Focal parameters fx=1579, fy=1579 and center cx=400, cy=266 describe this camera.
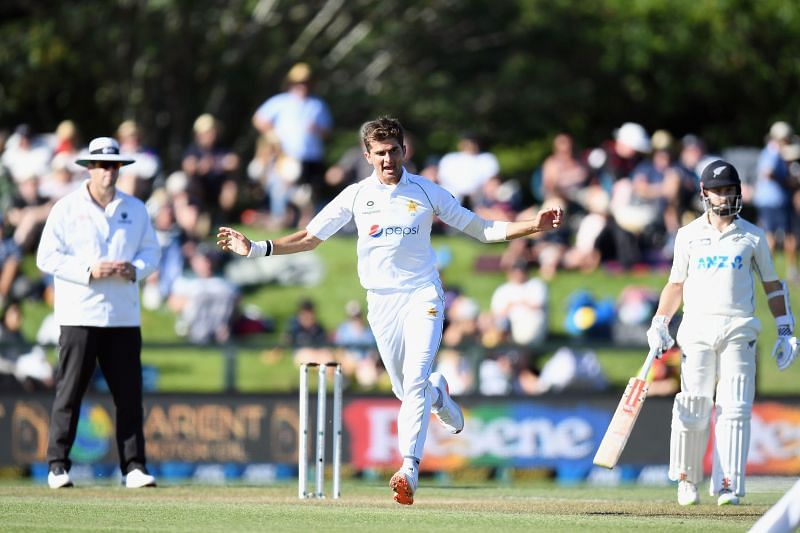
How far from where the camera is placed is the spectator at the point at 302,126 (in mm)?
19547

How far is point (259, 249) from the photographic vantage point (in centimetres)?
973

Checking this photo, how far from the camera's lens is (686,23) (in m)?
35.2

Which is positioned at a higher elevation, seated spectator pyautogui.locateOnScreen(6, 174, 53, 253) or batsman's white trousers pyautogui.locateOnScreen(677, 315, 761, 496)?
seated spectator pyautogui.locateOnScreen(6, 174, 53, 253)

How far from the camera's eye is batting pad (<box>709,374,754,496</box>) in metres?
9.94

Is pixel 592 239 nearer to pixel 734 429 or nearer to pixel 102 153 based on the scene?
pixel 102 153

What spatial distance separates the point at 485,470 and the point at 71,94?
18.1 m

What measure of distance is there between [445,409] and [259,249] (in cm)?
155

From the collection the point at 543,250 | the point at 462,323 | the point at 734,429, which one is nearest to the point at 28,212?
the point at 462,323

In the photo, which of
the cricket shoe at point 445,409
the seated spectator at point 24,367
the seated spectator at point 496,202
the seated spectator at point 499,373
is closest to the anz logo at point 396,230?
the cricket shoe at point 445,409

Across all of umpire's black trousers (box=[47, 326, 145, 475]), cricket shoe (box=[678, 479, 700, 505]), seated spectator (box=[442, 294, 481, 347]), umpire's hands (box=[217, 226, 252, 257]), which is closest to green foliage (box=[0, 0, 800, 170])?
seated spectator (box=[442, 294, 481, 347])

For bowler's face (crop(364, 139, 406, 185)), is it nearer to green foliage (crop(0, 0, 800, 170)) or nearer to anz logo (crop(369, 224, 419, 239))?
anz logo (crop(369, 224, 419, 239))

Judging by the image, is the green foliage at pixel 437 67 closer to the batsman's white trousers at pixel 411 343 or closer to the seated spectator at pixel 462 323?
the seated spectator at pixel 462 323

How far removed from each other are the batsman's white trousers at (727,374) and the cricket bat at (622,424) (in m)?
0.34

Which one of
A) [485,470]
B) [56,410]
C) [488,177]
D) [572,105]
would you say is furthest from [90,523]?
[572,105]
